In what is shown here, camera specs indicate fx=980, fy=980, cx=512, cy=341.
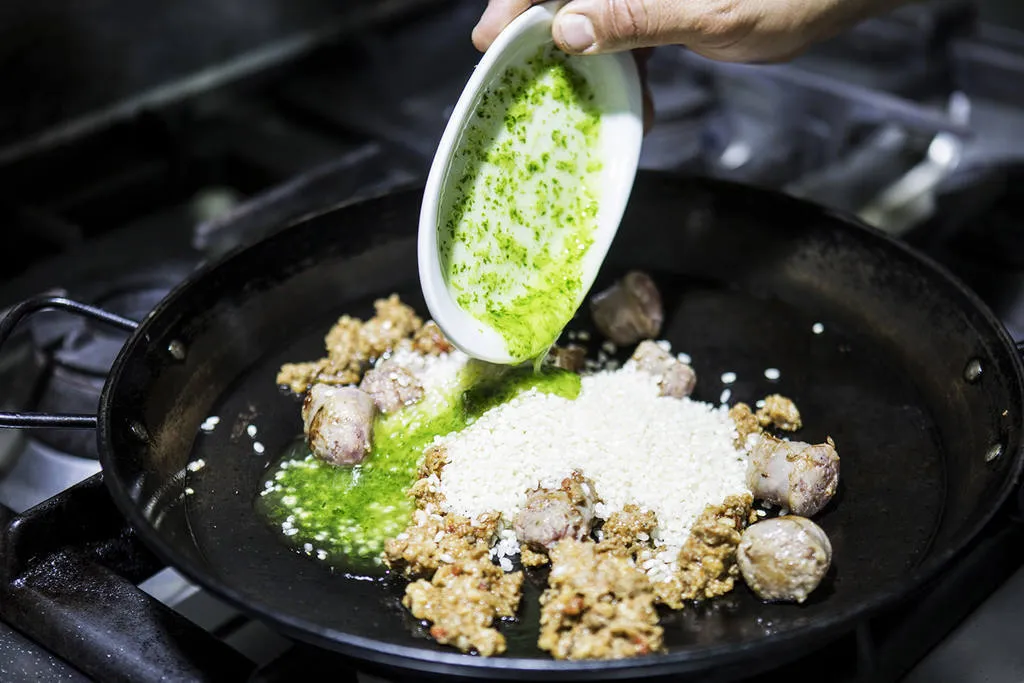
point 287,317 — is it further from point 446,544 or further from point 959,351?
point 959,351

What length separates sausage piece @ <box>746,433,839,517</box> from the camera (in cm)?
152

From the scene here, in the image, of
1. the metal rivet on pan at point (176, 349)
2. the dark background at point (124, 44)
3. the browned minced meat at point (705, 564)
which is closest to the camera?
the browned minced meat at point (705, 564)

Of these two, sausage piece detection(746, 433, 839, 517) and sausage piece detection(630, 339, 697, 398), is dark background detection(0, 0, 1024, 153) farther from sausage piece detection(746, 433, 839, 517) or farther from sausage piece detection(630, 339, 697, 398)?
sausage piece detection(746, 433, 839, 517)

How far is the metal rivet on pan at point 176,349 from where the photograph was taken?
1743 millimetres

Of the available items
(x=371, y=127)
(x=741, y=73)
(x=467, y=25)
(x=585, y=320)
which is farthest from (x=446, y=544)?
(x=467, y=25)

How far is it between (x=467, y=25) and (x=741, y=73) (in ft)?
3.33

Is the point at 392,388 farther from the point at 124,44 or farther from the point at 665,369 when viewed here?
the point at 124,44

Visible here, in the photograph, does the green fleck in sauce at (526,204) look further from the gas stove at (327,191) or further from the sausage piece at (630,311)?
the gas stove at (327,191)

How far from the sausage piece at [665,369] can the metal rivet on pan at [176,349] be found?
82 centimetres

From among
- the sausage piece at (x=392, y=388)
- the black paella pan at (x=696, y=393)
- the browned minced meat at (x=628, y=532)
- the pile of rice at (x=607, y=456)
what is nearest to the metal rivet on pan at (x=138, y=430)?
the black paella pan at (x=696, y=393)

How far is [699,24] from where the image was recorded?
1.69 meters

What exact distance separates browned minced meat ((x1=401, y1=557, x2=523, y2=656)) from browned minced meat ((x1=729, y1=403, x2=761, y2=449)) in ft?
1.54

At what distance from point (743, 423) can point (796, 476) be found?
0.20 metres

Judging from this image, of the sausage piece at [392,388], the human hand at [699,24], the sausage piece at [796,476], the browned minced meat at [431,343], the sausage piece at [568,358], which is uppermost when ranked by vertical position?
the human hand at [699,24]
